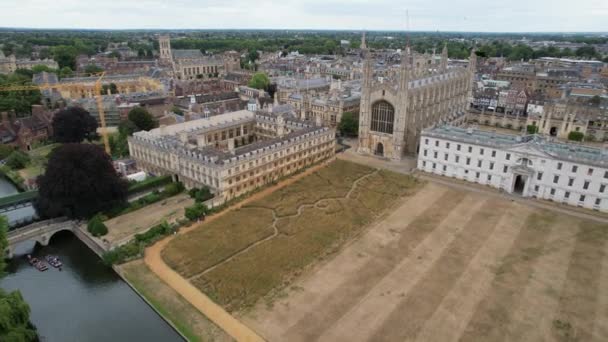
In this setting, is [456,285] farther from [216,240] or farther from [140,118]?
[140,118]

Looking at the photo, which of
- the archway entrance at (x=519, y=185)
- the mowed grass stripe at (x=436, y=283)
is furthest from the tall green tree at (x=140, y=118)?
the archway entrance at (x=519, y=185)

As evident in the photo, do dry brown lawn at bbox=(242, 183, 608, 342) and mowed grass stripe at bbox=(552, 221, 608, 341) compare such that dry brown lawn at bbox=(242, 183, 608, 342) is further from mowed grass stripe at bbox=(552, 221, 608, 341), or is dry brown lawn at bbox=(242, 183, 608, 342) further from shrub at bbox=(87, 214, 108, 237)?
shrub at bbox=(87, 214, 108, 237)

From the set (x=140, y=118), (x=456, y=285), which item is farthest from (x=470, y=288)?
(x=140, y=118)

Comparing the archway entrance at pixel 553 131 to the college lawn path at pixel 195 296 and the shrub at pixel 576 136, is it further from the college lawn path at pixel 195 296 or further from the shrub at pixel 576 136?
the college lawn path at pixel 195 296

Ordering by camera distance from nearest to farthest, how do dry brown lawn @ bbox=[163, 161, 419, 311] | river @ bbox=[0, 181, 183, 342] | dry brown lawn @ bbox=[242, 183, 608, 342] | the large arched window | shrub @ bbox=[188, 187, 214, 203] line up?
dry brown lawn @ bbox=[242, 183, 608, 342]
river @ bbox=[0, 181, 183, 342]
dry brown lawn @ bbox=[163, 161, 419, 311]
shrub @ bbox=[188, 187, 214, 203]
the large arched window

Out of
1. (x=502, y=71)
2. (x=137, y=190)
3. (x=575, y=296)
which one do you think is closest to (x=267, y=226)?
(x=137, y=190)

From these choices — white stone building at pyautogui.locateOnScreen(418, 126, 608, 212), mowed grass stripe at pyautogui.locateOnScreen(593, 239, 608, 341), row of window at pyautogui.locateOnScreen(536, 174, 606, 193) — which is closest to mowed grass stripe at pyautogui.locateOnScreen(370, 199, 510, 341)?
white stone building at pyautogui.locateOnScreen(418, 126, 608, 212)

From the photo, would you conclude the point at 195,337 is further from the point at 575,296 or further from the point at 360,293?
the point at 575,296

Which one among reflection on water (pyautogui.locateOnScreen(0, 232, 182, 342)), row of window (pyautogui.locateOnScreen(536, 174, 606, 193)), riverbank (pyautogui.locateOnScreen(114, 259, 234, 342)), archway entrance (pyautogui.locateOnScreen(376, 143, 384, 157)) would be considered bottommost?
reflection on water (pyautogui.locateOnScreen(0, 232, 182, 342))
